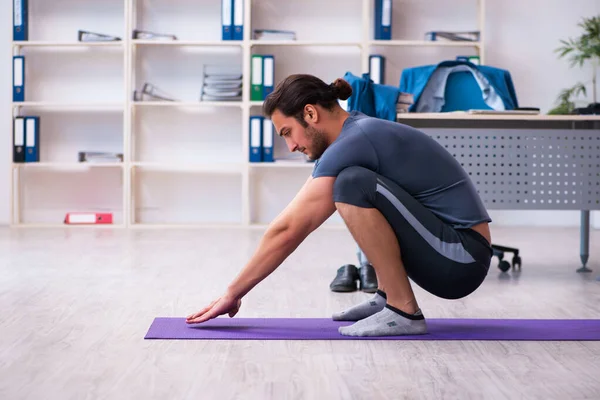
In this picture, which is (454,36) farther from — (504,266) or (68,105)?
(68,105)

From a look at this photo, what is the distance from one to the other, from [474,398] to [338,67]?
4.61m

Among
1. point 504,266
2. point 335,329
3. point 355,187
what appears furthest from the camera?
point 504,266

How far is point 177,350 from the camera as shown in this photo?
2.01 metres

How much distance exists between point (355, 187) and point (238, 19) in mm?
3854

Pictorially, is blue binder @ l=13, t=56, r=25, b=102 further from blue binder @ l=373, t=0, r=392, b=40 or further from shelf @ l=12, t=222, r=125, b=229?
blue binder @ l=373, t=0, r=392, b=40

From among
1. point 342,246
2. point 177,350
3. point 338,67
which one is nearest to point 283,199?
point 338,67

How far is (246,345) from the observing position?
208cm

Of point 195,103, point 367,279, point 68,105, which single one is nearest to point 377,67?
point 195,103

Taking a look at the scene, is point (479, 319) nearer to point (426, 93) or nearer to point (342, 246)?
point (426, 93)

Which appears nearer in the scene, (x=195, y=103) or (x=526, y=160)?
(x=526, y=160)

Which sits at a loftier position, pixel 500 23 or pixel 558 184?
pixel 500 23

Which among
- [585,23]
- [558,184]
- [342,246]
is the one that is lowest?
[342,246]

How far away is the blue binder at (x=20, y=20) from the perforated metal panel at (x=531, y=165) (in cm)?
355

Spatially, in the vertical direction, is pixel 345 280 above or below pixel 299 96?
below
